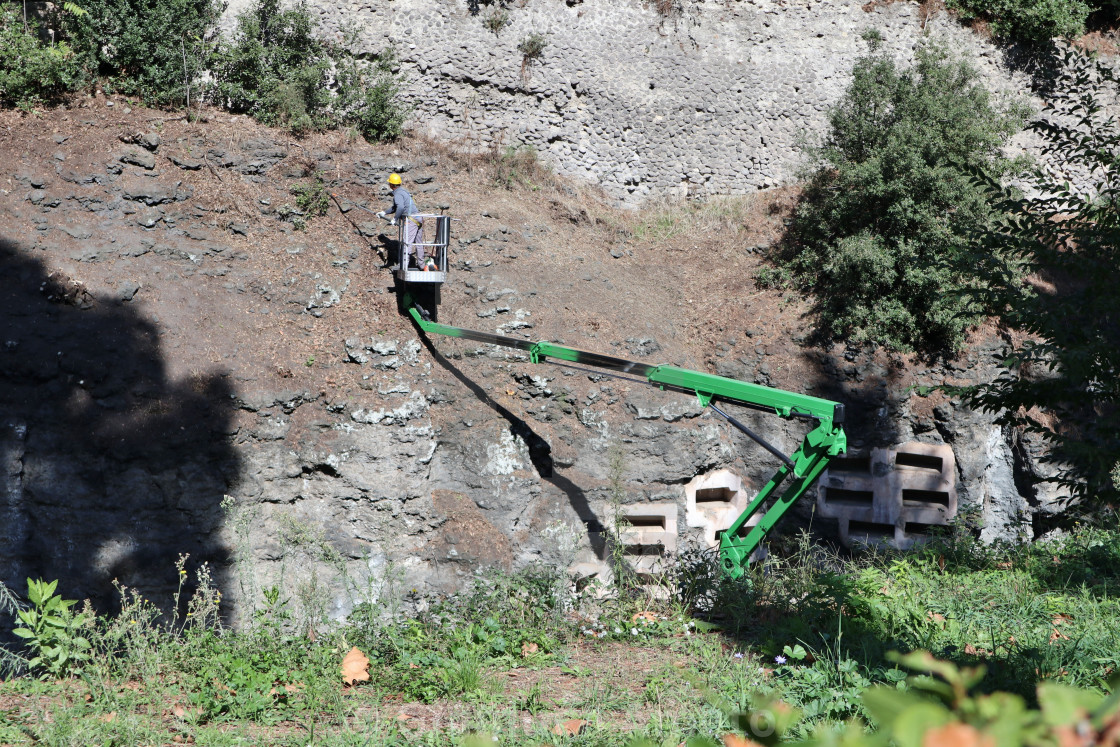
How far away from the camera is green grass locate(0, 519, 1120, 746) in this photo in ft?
14.9

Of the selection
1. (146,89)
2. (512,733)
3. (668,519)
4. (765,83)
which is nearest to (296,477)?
(668,519)

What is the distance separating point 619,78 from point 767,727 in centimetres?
1553

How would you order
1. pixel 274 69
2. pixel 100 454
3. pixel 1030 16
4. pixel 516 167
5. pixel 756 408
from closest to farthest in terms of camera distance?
pixel 756 408
pixel 100 454
pixel 274 69
pixel 516 167
pixel 1030 16

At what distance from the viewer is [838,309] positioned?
41.1ft

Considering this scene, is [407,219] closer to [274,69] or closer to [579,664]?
[274,69]

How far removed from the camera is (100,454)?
8.69 m

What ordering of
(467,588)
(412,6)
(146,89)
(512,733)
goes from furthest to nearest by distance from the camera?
(412,6), (146,89), (467,588), (512,733)

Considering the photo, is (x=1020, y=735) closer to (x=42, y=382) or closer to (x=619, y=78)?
(x=42, y=382)

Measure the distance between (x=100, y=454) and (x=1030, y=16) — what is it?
17.3 meters

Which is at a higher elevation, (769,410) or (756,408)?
(769,410)

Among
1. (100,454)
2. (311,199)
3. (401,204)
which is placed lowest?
(100,454)

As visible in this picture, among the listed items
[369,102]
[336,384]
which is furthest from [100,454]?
[369,102]

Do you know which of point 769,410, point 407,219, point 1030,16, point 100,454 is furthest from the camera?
point 1030,16

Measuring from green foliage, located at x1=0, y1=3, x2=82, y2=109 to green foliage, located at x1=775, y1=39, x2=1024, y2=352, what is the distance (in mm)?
A: 11253
